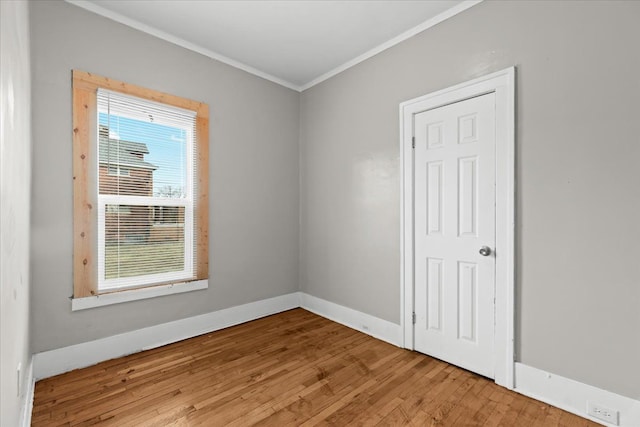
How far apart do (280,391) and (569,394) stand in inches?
74.5

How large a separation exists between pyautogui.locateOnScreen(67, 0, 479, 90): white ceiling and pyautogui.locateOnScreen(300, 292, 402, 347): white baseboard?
2.75 metres

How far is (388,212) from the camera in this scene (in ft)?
9.95

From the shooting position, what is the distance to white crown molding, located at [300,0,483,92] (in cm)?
245

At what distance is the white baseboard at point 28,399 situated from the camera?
66.8 inches

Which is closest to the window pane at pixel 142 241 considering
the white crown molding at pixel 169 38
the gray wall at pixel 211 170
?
the gray wall at pixel 211 170

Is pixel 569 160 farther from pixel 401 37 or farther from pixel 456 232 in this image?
pixel 401 37

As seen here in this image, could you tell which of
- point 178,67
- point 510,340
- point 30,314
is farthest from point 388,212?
point 30,314

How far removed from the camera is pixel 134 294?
8.88 feet

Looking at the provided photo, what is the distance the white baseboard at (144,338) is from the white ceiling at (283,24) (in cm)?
276

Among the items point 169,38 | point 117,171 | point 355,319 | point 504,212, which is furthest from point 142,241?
point 504,212

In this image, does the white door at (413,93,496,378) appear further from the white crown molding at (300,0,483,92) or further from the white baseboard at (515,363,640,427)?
the white crown molding at (300,0,483,92)

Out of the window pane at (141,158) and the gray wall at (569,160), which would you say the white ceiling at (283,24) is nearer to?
the gray wall at (569,160)

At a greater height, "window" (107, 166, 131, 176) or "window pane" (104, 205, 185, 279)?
"window" (107, 166, 131, 176)

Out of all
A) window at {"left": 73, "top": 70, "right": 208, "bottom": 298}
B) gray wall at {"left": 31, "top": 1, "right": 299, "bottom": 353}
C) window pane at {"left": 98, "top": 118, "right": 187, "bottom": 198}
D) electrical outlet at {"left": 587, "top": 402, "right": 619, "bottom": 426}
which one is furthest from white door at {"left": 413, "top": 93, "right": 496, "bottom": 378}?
window pane at {"left": 98, "top": 118, "right": 187, "bottom": 198}
